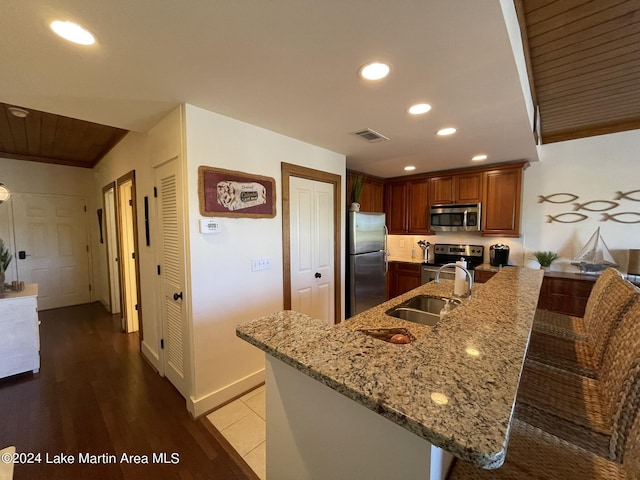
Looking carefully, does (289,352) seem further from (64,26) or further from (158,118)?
(158,118)

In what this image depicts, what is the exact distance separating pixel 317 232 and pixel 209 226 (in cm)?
124

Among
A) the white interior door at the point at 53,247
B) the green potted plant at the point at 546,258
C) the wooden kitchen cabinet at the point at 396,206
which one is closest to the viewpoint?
the green potted plant at the point at 546,258

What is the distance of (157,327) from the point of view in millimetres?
2531

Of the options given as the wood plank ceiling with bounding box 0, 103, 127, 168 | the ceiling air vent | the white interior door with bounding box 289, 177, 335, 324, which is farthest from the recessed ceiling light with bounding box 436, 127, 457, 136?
the wood plank ceiling with bounding box 0, 103, 127, 168

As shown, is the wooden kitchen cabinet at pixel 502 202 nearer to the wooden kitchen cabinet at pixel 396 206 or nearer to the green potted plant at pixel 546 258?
the green potted plant at pixel 546 258

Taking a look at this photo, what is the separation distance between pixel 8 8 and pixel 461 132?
281cm

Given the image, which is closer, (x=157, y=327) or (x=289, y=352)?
(x=289, y=352)

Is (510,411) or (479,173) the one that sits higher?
(479,173)

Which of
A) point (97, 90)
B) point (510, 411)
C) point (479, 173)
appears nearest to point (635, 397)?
point (510, 411)

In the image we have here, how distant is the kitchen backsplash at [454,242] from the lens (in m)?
3.69

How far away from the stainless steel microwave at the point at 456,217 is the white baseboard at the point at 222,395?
3306mm

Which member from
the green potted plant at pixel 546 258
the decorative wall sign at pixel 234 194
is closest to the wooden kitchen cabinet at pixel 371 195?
the decorative wall sign at pixel 234 194

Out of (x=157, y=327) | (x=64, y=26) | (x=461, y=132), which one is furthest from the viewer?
(x=157, y=327)

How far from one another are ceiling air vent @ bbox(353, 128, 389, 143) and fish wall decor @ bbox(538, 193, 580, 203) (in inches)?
101
